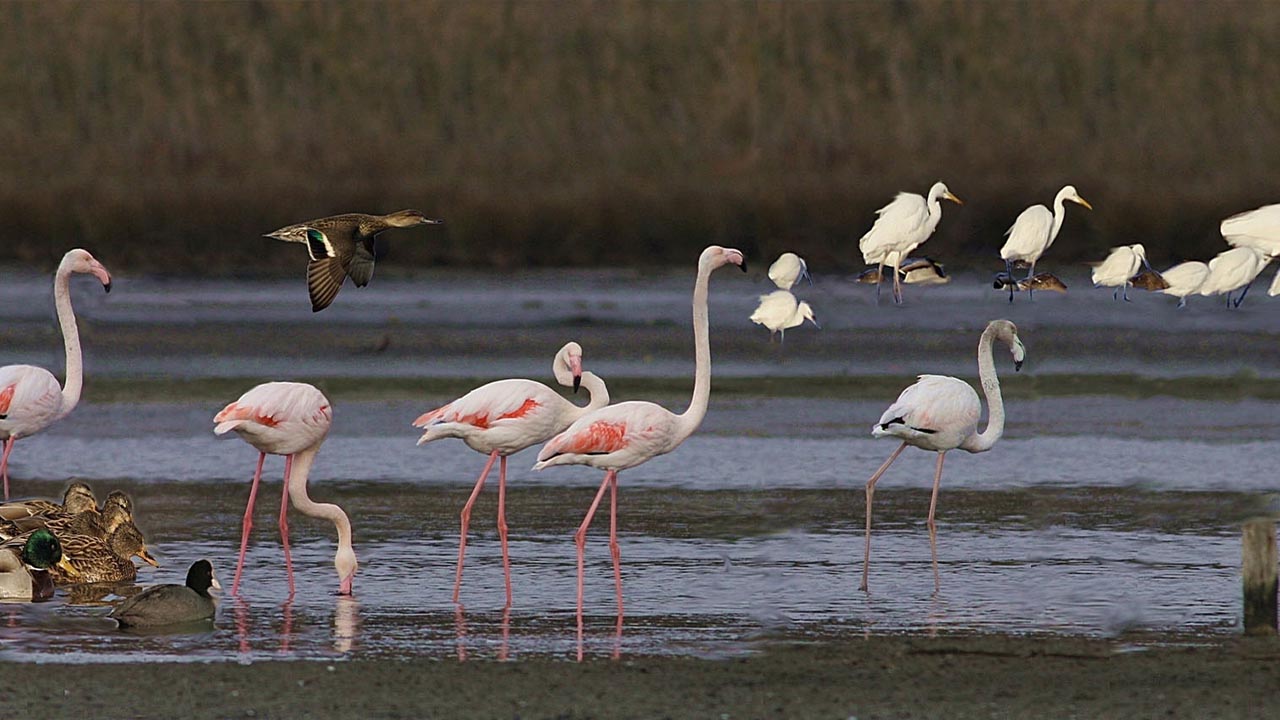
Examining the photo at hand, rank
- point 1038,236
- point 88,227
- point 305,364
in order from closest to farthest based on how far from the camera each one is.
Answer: point 305,364 → point 1038,236 → point 88,227

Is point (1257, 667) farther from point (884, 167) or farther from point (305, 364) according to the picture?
point (884, 167)

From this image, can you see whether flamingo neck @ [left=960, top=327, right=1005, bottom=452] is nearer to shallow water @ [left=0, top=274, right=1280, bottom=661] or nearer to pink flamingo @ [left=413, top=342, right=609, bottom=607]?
shallow water @ [left=0, top=274, right=1280, bottom=661]

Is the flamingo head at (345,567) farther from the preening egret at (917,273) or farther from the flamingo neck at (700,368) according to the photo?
the preening egret at (917,273)

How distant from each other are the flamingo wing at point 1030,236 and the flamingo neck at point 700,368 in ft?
33.9

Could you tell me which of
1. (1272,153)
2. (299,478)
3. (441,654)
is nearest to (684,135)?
(1272,153)

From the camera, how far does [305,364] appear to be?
19703 mm

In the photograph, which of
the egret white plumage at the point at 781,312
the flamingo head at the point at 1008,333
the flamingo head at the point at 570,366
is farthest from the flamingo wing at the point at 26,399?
Answer: the egret white plumage at the point at 781,312

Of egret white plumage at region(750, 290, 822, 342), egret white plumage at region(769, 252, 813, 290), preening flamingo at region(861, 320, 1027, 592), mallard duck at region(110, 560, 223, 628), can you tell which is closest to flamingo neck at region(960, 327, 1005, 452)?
preening flamingo at region(861, 320, 1027, 592)

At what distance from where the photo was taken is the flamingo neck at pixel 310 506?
1067cm

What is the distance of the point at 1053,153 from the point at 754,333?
9.02 m

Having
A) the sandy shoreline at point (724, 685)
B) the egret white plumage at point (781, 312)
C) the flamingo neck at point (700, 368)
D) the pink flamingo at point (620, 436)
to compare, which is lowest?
the sandy shoreline at point (724, 685)

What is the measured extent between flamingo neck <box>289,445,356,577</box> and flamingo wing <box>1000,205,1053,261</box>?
11157 mm

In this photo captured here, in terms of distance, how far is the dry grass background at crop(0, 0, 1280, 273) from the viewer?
89.4 ft

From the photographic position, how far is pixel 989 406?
471 inches
